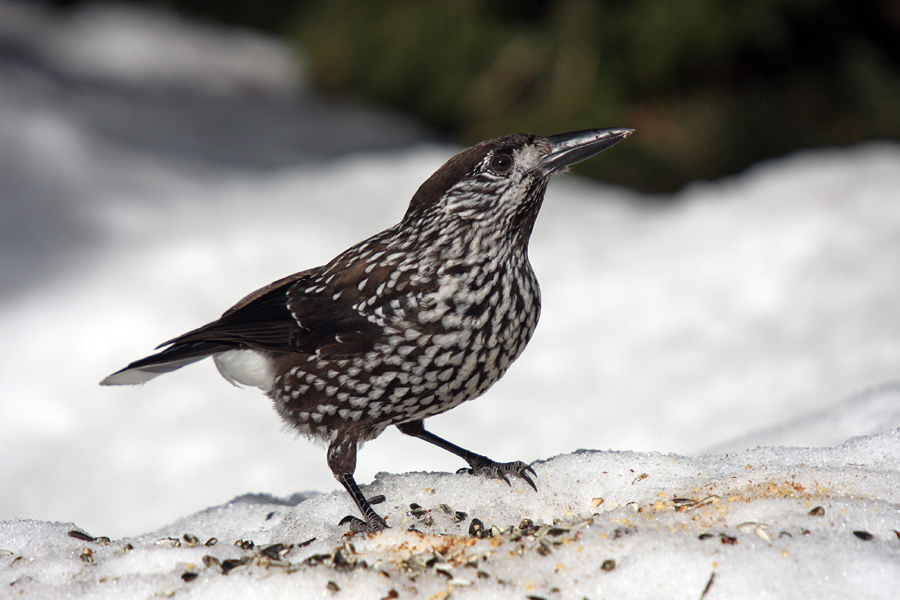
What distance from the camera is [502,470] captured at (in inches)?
111

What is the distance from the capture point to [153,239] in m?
6.23

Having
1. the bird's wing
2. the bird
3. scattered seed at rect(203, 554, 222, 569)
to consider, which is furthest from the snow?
the bird's wing

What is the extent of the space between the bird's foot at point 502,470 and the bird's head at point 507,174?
0.82m

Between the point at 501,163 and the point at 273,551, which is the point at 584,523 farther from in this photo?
the point at 501,163

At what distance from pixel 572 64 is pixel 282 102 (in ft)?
14.5

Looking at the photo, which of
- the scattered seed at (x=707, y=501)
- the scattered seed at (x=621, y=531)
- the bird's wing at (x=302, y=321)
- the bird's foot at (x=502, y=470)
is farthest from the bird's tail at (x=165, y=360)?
the scattered seed at (x=707, y=501)

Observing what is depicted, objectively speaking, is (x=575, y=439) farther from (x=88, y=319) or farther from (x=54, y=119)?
(x=54, y=119)

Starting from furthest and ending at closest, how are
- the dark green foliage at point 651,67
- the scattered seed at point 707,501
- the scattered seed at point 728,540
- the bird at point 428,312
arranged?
the dark green foliage at point 651,67
the bird at point 428,312
the scattered seed at point 707,501
the scattered seed at point 728,540

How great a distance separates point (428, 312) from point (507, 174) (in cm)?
56

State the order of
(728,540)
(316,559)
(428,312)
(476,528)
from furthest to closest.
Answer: (428,312) < (476,528) < (316,559) < (728,540)

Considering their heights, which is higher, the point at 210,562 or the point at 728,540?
the point at 210,562

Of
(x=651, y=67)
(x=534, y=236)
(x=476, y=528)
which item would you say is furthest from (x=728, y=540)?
(x=651, y=67)

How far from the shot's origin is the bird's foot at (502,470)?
271 cm

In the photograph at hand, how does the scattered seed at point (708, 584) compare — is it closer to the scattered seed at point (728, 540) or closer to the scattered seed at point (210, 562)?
the scattered seed at point (728, 540)
